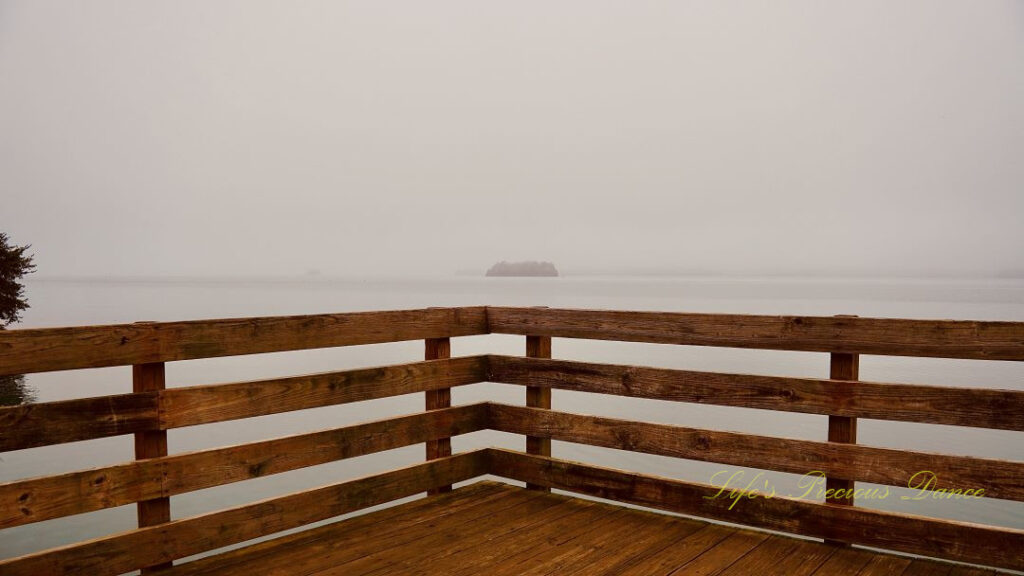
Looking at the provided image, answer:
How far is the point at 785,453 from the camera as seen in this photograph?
3.90 meters

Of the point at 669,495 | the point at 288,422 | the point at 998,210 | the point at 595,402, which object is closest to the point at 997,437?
the point at 595,402

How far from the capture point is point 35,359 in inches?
121

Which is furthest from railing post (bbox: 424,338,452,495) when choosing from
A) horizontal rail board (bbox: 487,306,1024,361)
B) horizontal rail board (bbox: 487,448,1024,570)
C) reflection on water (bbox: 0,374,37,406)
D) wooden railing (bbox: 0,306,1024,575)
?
reflection on water (bbox: 0,374,37,406)

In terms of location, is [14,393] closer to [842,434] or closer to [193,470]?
[193,470]

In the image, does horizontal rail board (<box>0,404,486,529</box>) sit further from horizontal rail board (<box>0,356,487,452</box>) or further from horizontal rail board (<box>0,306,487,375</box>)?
horizontal rail board (<box>0,306,487,375</box>)

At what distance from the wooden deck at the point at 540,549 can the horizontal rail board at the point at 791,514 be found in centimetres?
8

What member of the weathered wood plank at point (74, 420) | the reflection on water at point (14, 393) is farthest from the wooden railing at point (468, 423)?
the reflection on water at point (14, 393)

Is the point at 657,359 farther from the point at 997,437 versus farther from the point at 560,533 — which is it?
the point at 560,533

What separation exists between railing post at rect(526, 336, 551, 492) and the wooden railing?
1 centimetres

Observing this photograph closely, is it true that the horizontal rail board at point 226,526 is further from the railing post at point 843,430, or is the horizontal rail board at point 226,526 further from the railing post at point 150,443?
the railing post at point 843,430

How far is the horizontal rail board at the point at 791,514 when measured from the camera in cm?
346

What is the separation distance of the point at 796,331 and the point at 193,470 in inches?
115

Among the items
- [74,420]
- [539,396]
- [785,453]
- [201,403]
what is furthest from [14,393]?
[785,453]

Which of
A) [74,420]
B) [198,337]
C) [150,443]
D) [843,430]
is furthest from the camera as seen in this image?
[843,430]
